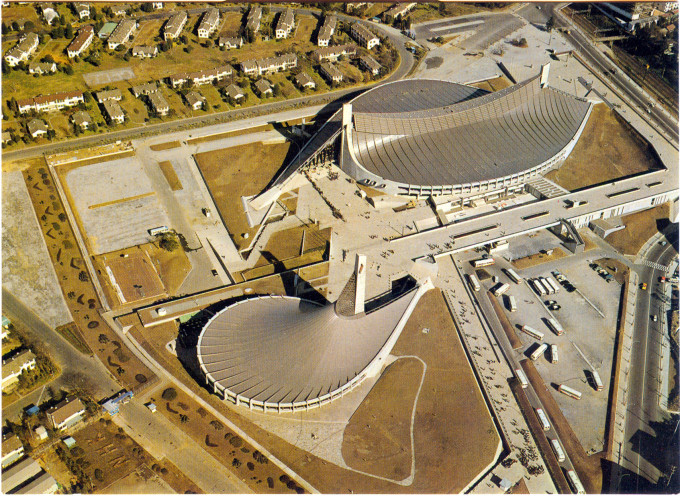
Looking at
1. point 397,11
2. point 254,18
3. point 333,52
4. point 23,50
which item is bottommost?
point 333,52

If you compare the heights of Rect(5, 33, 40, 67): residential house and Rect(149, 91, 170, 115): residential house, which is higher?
Rect(5, 33, 40, 67): residential house

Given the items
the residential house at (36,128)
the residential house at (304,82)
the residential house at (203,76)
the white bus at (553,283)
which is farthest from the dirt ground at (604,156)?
the residential house at (36,128)

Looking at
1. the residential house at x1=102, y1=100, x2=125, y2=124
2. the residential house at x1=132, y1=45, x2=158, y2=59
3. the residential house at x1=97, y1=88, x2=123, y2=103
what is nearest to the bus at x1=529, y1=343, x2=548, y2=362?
the residential house at x1=102, y1=100, x2=125, y2=124

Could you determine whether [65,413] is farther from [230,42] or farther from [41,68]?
[230,42]

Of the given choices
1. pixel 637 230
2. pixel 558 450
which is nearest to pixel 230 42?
pixel 637 230

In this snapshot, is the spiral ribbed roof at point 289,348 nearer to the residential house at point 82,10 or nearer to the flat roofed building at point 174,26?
the flat roofed building at point 174,26

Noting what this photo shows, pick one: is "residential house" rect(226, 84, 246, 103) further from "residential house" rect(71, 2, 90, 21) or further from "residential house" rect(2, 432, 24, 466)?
Result: "residential house" rect(2, 432, 24, 466)
